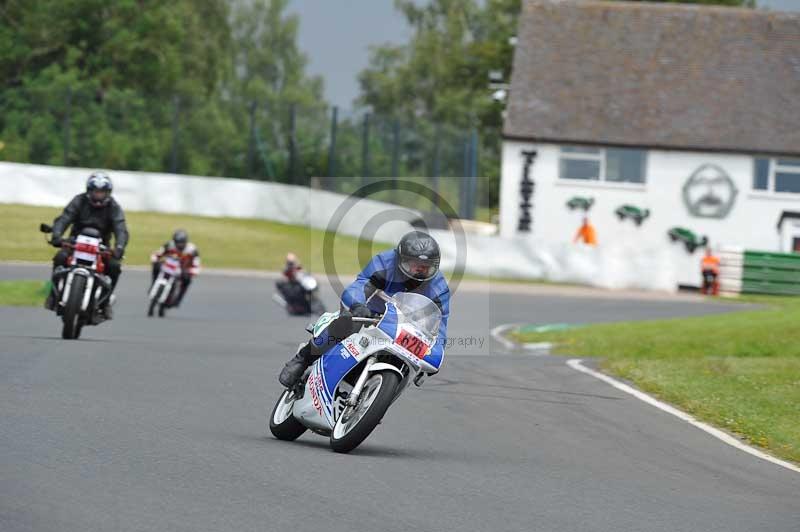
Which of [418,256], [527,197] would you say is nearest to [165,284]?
[418,256]

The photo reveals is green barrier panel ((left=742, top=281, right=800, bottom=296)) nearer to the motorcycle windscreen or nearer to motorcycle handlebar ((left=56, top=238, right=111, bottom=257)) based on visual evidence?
motorcycle handlebar ((left=56, top=238, right=111, bottom=257))

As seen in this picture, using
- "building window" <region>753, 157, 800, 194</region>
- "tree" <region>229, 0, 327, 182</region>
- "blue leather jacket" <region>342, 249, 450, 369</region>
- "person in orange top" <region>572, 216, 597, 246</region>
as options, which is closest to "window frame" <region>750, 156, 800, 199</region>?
"building window" <region>753, 157, 800, 194</region>

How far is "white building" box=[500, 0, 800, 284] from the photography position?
1866 inches

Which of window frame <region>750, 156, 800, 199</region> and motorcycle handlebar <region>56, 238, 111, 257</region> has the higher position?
window frame <region>750, 156, 800, 199</region>

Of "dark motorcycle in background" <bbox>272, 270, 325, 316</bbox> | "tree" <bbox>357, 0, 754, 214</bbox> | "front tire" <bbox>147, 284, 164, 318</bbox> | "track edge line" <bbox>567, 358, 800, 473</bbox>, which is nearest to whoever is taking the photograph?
"track edge line" <bbox>567, 358, 800, 473</bbox>

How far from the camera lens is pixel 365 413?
8844 mm

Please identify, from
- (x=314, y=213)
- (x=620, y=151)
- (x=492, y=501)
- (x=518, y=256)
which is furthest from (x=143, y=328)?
(x=620, y=151)

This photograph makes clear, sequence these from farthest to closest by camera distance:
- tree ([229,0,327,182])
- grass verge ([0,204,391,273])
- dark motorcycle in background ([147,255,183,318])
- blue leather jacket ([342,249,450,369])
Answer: tree ([229,0,327,182]) → grass verge ([0,204,391,273]) → dark motorcycle in background ([147,255,183,318]) → blue leather jacket ([342,249,450,369])

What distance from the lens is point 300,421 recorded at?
9.40 metres

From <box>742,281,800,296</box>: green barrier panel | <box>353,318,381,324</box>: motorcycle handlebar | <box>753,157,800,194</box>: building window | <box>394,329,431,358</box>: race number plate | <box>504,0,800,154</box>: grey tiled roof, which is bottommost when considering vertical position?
<box>742,281,800,296</box>: green barrier panel

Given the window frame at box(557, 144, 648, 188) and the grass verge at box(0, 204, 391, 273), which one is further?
the window frame at box(557, 144, 648, 188)

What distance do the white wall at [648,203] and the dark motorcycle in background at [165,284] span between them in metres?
25.0

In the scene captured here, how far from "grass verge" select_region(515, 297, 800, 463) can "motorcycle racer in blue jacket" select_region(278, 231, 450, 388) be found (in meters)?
3.18

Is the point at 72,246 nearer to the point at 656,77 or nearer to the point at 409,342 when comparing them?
the point at 409,342
